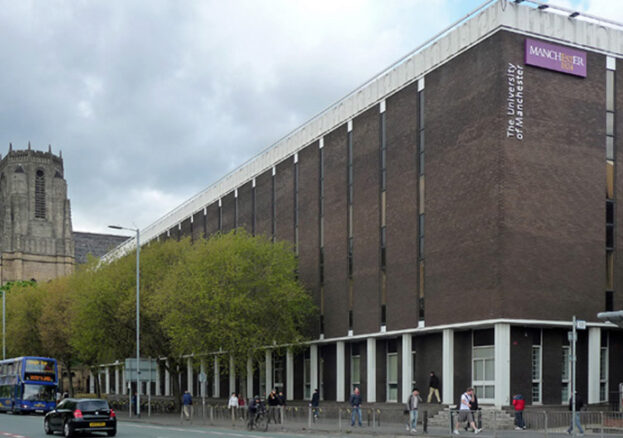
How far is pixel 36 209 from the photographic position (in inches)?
6673

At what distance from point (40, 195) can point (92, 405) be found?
475 feet

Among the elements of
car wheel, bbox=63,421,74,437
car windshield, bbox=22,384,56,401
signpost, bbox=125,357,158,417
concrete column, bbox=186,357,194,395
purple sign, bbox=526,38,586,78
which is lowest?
concrete column, bbox=186,357,194,395

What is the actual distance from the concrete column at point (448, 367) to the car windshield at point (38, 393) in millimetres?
28871

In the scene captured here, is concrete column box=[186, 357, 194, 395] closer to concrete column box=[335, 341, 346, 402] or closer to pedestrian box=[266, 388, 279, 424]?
concrete column box=[335, 341, 346, 402]

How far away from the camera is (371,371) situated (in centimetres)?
4997

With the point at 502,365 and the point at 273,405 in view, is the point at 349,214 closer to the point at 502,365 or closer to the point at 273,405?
the point at 273,405

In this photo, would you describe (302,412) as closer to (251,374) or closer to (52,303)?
(251,374)

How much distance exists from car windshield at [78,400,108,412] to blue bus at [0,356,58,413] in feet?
86.7

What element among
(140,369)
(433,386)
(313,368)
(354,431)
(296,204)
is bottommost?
(313,368)

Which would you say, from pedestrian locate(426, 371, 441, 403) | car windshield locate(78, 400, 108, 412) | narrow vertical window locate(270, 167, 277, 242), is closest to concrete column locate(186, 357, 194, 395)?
narrow vertical window locate(270, 167, 277, 242)

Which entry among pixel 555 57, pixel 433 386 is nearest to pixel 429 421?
pixel 433 386

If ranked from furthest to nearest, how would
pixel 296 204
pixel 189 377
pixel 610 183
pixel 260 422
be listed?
pixel 189 377 → pixel 296 204 → pixel 610 183 → pixel 260 422

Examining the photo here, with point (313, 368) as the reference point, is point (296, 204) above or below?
above

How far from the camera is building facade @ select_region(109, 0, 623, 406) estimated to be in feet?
131
